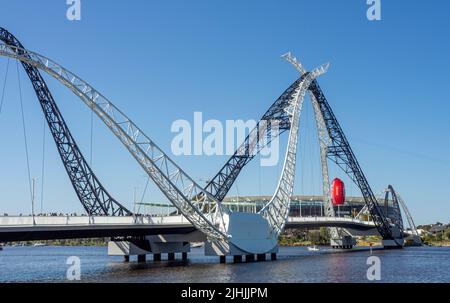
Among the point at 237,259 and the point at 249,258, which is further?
the point at 249,258

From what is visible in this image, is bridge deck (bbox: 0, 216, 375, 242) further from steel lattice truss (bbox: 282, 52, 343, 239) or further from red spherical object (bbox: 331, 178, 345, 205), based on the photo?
red spherical object (bbox: 331, 178, 345, 205)

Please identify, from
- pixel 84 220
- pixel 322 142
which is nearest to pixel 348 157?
pixel 322 142

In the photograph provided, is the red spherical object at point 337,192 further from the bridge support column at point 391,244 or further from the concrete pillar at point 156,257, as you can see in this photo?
the concrete pillar at point 156,257

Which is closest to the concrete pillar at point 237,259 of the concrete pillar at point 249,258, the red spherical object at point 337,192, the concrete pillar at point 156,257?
the concrete pillar at point 249,258

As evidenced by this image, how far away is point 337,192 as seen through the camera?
609ft

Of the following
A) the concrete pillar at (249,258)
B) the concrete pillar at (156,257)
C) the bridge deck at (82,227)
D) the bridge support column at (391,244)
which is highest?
the bridge deck at (82,227)

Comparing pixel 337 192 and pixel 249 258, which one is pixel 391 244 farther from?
pixel 249 258

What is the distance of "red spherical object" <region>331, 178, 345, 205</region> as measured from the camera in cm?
18438

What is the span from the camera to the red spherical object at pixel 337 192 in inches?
7259

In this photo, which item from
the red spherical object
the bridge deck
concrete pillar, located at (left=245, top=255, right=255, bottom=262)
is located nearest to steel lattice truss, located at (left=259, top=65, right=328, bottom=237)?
concrete pillar, located at (left=245, top=255, right=255, bottom=262)

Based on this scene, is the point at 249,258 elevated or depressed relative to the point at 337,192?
depressed
